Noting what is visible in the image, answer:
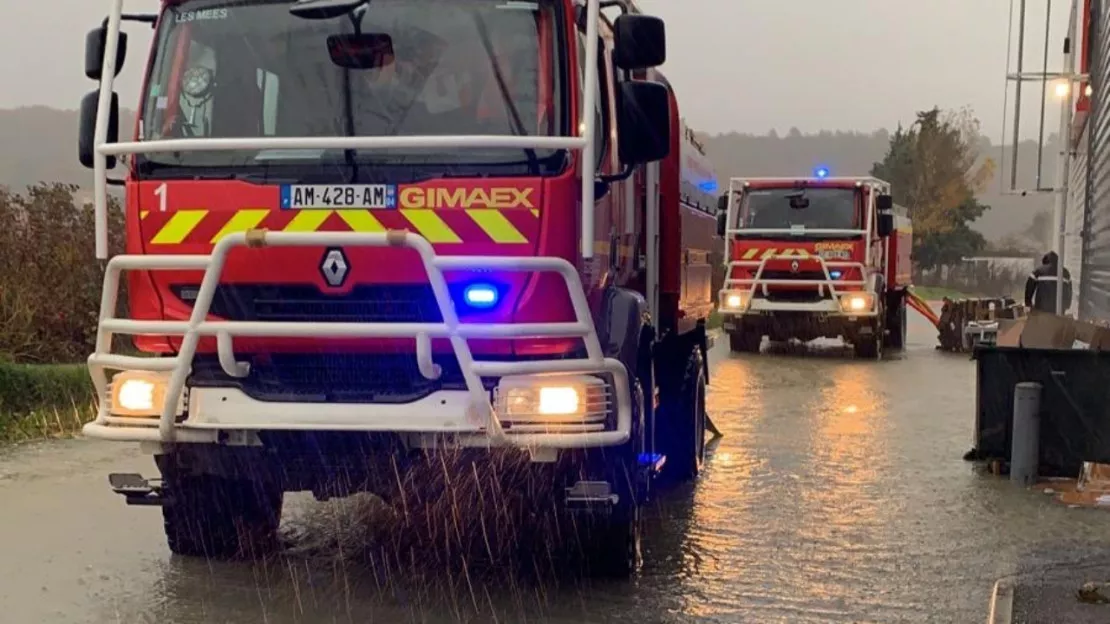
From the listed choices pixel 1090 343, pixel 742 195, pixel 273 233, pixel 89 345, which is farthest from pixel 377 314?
pixel 742 195

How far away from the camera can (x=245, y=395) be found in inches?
196

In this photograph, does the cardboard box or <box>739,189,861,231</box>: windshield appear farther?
<box>739,189,861,231</box>: windshield

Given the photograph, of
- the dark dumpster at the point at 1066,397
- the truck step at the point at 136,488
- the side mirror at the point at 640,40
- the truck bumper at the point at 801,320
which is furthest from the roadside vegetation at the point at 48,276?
the truck bumper at the point at 801,320

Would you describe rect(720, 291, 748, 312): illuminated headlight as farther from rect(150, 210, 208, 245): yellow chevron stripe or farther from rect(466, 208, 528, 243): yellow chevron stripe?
rect(150, 210, 208, 245): yellow chevron stripe

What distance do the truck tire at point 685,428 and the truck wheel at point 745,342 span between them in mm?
11223

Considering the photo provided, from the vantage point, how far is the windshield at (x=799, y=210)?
18.5m

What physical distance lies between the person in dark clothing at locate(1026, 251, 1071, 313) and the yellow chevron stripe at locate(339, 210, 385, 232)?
14094 mm

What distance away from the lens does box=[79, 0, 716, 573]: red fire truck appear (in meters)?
4.80

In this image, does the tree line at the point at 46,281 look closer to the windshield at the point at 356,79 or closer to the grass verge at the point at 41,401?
the grass verge at the point at 41,401

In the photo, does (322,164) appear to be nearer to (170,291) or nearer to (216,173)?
(216,173)

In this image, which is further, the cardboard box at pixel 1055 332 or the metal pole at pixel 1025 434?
the cardboard box at pixel 1055 332

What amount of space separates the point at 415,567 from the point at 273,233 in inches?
82.2

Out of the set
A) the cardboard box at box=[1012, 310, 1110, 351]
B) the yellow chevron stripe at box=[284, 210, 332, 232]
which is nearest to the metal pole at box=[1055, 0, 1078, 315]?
the cardboard box at box=[1012, 310, 1110, 351]

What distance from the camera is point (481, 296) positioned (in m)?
4.89
